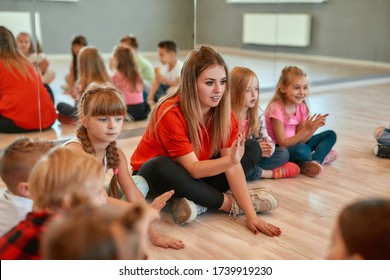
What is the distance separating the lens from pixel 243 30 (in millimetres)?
5262

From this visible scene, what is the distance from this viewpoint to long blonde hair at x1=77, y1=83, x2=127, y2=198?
201 cm

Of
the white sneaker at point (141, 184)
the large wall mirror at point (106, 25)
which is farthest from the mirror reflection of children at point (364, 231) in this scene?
the large wall mirror at point (106, 25)

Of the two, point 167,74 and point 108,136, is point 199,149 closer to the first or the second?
point 108,136

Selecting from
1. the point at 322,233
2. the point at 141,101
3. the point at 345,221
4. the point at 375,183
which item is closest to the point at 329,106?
the point at 141,101

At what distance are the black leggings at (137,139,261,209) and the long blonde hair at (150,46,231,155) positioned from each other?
0.43 feet

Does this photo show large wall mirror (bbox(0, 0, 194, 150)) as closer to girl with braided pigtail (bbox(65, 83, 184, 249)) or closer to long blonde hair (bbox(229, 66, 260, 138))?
long blonde hair (bbox(229, 66, 260, 138))

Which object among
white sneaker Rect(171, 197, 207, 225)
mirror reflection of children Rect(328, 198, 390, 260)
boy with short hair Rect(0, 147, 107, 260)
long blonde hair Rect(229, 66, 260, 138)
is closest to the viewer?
mirror reflection of children Rect(328, 198, 390, 260)

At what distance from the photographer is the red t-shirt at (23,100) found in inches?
141

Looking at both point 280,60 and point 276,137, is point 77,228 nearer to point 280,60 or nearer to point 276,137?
point 276,137

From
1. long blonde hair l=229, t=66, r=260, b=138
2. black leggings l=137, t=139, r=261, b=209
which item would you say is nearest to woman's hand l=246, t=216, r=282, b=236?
black leggings l=137, t=139, r=261, b=209

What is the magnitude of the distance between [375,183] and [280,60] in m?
3.15

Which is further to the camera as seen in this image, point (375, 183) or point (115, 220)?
point (375, 183)

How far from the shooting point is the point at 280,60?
5598mm

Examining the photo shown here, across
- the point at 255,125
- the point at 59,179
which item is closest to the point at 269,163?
the point at 255,125
